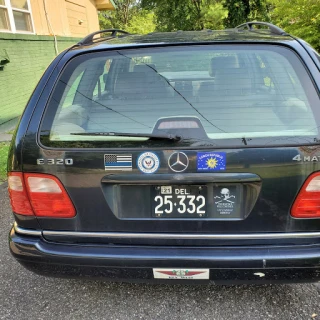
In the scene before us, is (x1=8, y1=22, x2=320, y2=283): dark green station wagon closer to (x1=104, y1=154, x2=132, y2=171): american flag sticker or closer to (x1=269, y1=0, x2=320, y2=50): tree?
(x1=104, y1=154, x2=132, y2=171): american flag sticker

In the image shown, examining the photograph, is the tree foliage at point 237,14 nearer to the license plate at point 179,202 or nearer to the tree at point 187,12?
Answer: the tree at point 187,12

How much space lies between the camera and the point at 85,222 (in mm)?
1827

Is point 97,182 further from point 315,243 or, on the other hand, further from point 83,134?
point 315,243

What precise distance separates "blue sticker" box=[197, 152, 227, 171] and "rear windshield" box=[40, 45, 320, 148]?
0.05m

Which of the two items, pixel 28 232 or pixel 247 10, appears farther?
pixel 247 10

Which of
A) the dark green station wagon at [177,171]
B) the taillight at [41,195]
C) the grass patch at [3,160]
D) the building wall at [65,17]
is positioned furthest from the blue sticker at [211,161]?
the building wall at [65,17]

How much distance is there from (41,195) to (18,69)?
24.9 feet

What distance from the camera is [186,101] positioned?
1.80m

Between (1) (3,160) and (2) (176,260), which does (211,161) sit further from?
(1) (3,160)

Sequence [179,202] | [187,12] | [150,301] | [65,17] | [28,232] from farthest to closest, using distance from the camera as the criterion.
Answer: [187,12] → [65,17] → [150,301] → [28,232] → [179,202]

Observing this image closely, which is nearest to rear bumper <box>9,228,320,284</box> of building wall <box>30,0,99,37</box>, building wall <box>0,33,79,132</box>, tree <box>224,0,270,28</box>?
building wall <box>0,33,79,132</box>

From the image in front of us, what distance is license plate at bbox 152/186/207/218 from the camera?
5.65 ft

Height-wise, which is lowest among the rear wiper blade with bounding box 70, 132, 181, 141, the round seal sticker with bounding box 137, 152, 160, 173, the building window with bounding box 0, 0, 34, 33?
the round seal sticker with bounding box 137, 152, 160, 173

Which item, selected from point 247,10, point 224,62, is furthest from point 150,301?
point 247,10
